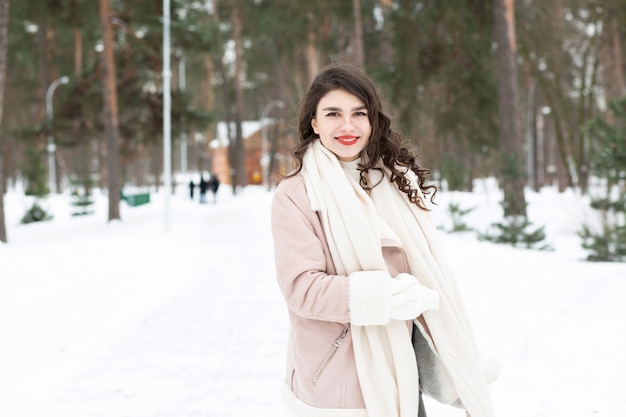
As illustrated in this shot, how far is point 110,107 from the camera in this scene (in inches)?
768

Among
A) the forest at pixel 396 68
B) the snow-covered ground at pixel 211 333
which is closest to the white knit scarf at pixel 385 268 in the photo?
the snow-covered ground at pixel 211 333

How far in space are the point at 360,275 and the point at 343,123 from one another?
550 mm

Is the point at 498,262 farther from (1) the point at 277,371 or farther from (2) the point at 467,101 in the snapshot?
(2) the point at 467,101

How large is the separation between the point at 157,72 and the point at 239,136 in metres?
16.6

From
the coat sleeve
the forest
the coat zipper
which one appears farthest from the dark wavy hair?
the forest

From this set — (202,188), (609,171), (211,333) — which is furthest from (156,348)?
(202,188)

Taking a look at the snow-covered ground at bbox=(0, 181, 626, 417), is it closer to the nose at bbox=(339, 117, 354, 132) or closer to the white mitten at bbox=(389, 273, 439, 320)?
the white mitten at bbox=(389, 273, 439, 320)

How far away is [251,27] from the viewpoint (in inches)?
1411

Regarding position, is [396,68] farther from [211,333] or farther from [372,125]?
[372,125]

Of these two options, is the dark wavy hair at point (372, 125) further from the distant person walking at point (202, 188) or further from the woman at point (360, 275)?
the distant person walking at point (202, 188)

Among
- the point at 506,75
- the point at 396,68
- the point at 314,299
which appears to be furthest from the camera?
the point at 396,68

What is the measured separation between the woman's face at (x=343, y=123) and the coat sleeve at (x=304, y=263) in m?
0.21

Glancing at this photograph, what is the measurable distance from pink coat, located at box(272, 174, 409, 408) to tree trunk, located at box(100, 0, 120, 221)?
60.7 ft

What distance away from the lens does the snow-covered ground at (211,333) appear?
4.38 metres
